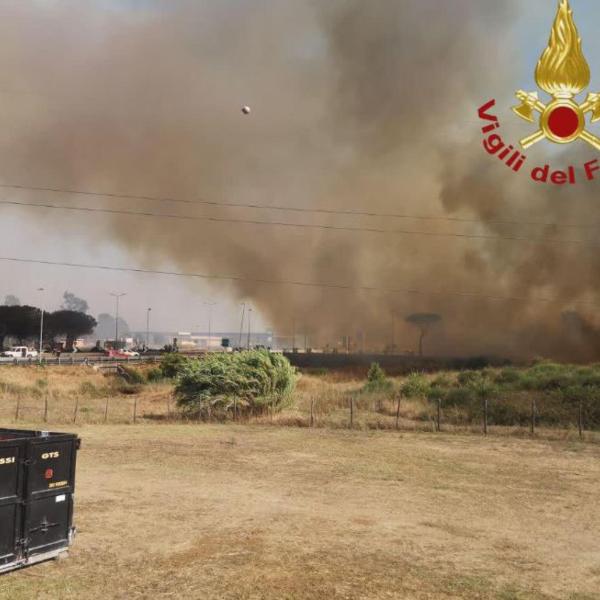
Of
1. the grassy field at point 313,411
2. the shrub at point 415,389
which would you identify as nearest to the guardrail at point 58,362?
the grassy field at point 313,411

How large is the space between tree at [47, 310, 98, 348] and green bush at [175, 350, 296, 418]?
129070mm

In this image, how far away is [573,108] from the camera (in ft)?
104

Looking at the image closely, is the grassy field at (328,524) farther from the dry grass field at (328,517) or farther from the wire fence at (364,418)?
the wire fence at (364,418)

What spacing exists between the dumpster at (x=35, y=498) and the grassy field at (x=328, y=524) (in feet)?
1.25

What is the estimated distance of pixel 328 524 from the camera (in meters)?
12.9

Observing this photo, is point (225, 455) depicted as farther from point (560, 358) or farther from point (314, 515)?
point (560, 358)

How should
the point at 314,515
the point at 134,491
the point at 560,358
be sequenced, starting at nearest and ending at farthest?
the point at 314,515 → the point at 134,491 → the point at 560,358

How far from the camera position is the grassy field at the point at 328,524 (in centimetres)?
951

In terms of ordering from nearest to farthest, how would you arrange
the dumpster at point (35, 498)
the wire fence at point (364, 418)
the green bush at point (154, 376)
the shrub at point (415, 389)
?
1. the dumpster at point (35, 498)
2. the wire fence at point (364, 418)
3. the shrub at point (415, 389)
4. the green bush at point (154, 376)

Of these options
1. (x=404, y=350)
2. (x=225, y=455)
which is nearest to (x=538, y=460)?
(x=225, y=455)

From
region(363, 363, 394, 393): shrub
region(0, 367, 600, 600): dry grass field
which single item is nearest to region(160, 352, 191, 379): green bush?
region(363, 363, 394, 393): shrub

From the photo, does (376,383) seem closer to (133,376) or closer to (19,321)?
(133,376)

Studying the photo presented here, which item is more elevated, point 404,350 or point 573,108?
point 573,108

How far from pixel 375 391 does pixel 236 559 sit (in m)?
32.2
